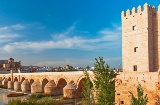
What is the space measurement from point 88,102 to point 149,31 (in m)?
9.10

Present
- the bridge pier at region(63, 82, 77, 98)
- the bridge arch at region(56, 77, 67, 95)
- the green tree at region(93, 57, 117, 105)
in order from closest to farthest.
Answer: the green tree at region(93, 57, 117, 105) < the bridge pier at region(63, 82, 77, 98) < the bridge arch at region(56, 77, 67, 95)

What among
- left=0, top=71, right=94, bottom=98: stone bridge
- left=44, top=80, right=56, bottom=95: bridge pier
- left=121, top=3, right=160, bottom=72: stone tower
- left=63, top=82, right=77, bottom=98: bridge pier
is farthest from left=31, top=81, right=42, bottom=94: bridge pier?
left=121, top=3, right=160, bottom=72: stone tower

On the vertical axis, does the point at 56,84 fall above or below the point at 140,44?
below

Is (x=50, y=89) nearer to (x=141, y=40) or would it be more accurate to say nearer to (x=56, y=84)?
(x=56, y=84)

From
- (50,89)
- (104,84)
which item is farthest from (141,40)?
(50,89)

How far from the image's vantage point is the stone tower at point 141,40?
885 inches

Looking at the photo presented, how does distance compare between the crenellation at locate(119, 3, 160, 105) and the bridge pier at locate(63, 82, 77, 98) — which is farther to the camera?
the bridge pier at locate(63, 82, 77, 98)

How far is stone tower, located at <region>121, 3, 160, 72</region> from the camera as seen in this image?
73.8ft

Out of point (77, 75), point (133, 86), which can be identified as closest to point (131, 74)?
point (133, 86)

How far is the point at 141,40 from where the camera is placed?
22.8 meters

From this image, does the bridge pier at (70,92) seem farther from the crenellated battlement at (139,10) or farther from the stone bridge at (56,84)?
the crenellated battlement at (139,10)

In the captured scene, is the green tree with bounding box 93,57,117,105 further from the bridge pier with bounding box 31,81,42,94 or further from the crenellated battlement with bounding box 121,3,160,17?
the bridge pier with bounding box 31,81,42,94

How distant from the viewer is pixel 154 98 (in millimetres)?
18484

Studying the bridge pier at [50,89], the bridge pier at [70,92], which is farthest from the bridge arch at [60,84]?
the bridge pier at [70,92]
